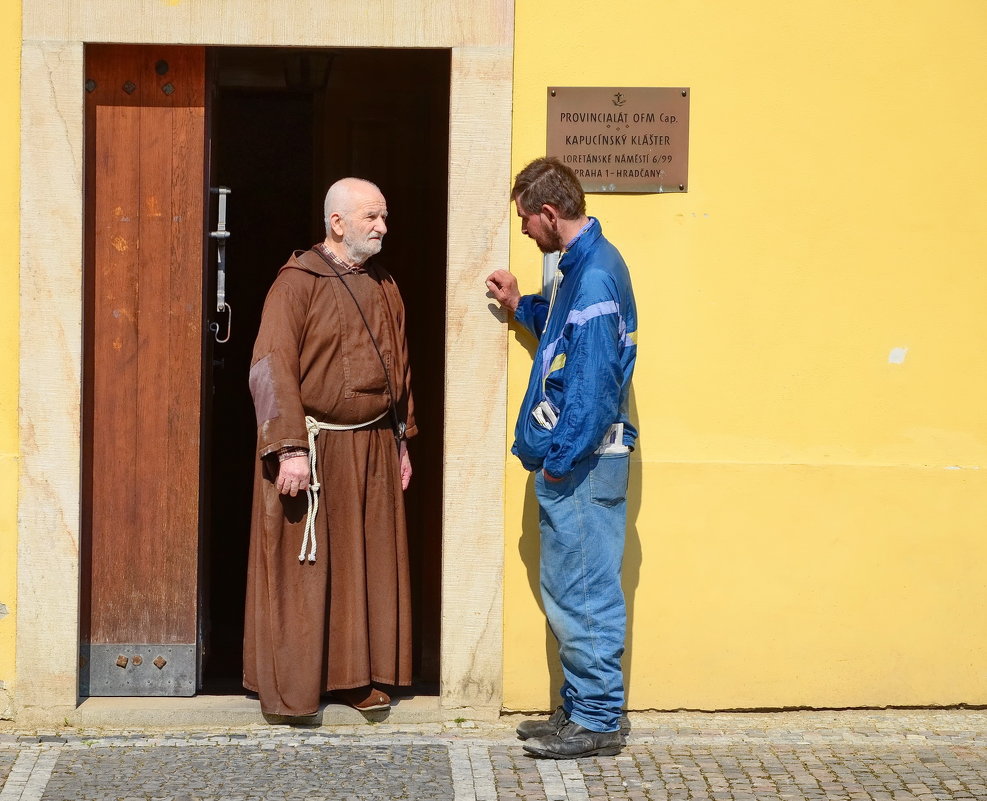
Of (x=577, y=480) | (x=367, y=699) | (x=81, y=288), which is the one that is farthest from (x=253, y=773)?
(x=81, y=288)

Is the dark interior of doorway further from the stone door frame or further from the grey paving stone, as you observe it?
the grey paving stone

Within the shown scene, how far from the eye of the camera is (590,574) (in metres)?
4.69

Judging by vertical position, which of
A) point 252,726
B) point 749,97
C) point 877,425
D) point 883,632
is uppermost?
point 749,97

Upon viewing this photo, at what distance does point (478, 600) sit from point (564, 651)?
0.47 metres

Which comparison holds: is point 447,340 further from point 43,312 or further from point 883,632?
point 883,632

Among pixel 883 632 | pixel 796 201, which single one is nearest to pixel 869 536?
pixel 883 632

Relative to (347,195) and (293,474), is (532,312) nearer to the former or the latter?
(347,195)

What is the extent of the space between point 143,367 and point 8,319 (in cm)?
Result: 49

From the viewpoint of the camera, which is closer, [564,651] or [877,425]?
[564,651]

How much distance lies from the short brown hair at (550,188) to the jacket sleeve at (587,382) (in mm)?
324

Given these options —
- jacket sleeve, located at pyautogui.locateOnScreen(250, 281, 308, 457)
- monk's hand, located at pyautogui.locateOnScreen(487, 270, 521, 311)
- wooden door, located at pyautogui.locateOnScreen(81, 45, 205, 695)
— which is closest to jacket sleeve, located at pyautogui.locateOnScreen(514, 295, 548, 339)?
monk's hand, located at pyautogui.locateOnScreen(487, 270, 521, 311)

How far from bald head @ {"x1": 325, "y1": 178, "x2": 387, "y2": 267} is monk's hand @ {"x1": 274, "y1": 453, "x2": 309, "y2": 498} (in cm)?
77

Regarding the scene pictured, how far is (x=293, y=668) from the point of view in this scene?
497 centimetres

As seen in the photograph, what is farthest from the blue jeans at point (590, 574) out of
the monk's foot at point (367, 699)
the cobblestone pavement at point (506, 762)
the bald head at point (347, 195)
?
the bald head at point (347, 195)
